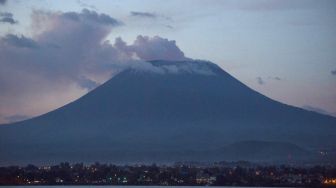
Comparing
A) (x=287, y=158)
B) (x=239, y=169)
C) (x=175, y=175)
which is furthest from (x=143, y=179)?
(x=287, y=158)

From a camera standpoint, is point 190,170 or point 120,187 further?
point 190,170

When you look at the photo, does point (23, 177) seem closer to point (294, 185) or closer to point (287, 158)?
point (294, 185)

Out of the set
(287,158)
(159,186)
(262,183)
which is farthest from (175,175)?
(287,158)

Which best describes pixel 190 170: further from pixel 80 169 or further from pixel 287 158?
pixel 287 158

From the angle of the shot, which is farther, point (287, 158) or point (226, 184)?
point (287, 158)

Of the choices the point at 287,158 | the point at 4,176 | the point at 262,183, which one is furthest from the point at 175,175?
the point at 287,158

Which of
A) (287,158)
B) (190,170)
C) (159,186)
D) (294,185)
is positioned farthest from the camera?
(287,158)

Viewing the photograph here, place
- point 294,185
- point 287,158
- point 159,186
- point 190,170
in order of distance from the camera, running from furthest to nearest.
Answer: point 287,158, point 190,170, point 159,186, point 294,185

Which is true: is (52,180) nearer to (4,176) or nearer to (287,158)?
(4,176)
